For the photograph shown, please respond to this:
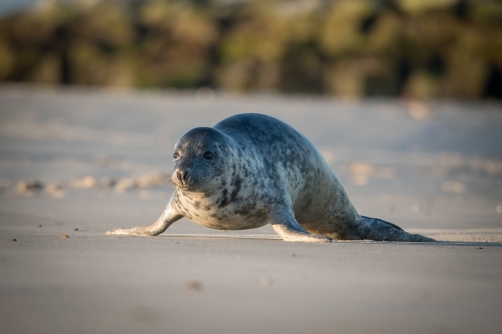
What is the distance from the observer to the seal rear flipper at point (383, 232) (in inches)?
236

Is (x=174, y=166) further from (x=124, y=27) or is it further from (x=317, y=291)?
(x=124, y=27)

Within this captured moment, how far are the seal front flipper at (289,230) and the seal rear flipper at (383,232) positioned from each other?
0.89m

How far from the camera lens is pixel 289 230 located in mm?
5359

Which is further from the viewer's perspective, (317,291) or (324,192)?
(324,192)

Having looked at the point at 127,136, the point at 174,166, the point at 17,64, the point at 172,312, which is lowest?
the point at 172,312

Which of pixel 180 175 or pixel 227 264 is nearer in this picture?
pixel 227 264

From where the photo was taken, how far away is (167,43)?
141 ft

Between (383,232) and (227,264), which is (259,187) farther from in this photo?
(227,264)

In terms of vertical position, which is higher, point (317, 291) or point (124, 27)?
point (124, 27)

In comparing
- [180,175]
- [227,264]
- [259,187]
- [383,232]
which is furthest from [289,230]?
[227,264]

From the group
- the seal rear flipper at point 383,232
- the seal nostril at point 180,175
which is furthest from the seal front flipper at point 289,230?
the seal rear flipper at point 383,232

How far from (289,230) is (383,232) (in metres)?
1.09

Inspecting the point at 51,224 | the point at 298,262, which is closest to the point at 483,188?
the point at 51,224

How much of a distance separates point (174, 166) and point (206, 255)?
901 mm
